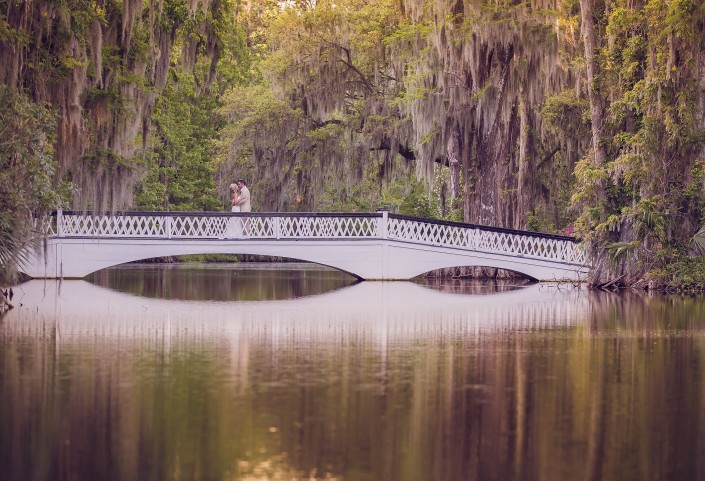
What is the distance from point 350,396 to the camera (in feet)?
32.3

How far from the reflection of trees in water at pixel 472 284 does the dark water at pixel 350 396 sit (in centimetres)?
979

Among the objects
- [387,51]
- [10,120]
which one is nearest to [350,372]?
[10,120]

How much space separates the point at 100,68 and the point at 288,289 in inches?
317

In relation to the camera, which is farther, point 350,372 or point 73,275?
point 73,275

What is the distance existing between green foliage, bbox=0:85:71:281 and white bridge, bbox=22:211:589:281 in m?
12.4

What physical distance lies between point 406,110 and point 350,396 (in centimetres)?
2666

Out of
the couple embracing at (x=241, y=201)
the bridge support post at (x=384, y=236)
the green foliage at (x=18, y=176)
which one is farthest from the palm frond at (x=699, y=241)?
the green foliage at (x=18, y=176)

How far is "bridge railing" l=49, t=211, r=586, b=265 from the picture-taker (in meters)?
33.2

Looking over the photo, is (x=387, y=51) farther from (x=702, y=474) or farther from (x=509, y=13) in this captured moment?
(x=702, y=474)

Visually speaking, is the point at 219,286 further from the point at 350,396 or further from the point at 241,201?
the point at 350,396

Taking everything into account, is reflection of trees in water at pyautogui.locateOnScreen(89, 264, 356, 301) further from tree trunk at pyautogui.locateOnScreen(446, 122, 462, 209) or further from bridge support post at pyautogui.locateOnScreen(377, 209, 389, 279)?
tree trunk at pyautogui.locateOnScreen(446, 122, 462, 209)

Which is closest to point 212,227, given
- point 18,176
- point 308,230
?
point 308,230

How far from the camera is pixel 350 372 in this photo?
1155cm

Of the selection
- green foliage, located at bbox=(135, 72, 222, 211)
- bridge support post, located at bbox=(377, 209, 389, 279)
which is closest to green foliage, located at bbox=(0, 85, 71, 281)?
bridge support post, located at bbox=(377, 209, 389, 279)
